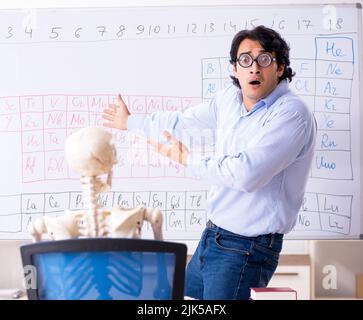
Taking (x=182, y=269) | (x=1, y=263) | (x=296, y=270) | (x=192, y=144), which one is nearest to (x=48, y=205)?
(x=1, y=263)

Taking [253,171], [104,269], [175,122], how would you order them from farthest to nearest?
[175,122] → [253,171] → [104,269]

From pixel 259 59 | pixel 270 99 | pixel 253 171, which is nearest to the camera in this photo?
pixel 253 171

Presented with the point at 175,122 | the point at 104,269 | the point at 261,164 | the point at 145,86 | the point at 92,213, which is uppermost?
the point at 145,86

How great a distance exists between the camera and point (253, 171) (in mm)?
2074

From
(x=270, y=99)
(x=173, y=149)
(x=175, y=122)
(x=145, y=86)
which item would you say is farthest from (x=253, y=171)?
(x=145, y=86)

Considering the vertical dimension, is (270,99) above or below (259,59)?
below

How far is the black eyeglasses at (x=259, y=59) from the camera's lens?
2.34 meters

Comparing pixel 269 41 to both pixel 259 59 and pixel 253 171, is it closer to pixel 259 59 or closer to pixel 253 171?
pixel 259 59

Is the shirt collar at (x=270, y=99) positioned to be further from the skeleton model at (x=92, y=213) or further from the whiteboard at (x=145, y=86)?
the skeleton model at (x=92, y=213)

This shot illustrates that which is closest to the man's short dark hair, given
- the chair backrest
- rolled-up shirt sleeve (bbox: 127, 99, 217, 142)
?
rolled-up shirt sleeve (bbox: 127, 99, 217, 142)

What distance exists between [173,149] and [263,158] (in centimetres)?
45
